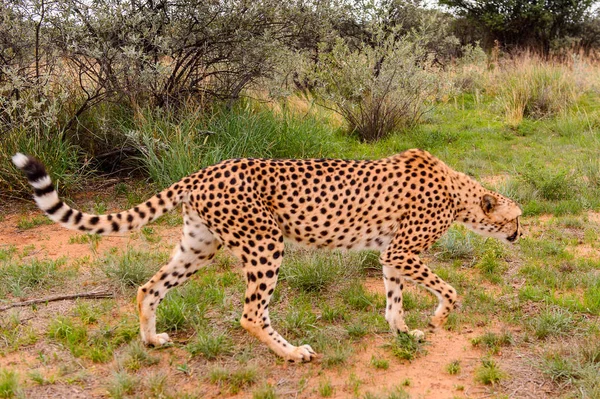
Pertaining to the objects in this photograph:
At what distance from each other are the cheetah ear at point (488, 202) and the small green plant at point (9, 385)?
293 cm

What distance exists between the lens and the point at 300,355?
130 inches

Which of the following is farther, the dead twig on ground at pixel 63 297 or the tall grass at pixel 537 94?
the tall grass at pixel 537 94

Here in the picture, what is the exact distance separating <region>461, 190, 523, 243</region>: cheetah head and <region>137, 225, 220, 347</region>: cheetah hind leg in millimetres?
1706

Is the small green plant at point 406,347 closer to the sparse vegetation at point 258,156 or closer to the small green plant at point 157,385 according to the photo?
the sparse vegetation at point 258,156

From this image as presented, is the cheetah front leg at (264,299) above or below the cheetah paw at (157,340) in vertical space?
above

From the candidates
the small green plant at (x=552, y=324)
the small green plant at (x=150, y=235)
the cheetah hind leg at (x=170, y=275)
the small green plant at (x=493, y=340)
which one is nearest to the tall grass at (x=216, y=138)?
the small green plant at (x=150, y=235)

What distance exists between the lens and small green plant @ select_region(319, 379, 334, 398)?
302 cm

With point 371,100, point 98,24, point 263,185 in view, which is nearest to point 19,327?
point 263,185

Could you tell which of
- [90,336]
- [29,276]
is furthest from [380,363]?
[29,276]

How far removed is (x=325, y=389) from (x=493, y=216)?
1.71m

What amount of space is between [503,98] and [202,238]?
8.57 m

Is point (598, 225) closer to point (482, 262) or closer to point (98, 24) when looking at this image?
point (482, 262)

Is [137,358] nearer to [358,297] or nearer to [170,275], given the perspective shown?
[170,275]

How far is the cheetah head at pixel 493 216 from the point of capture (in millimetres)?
3898
